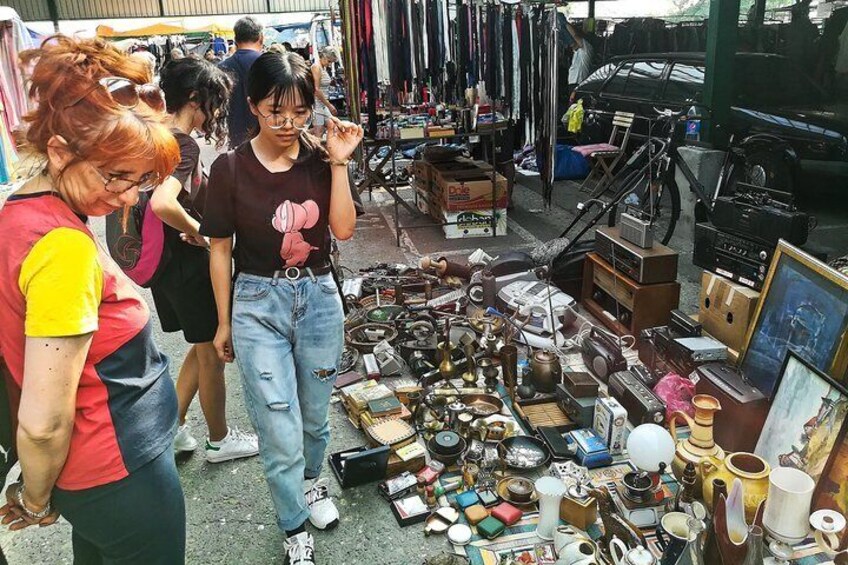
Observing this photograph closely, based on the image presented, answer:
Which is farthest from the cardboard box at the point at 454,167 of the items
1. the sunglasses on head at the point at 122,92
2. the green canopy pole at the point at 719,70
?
the sunglasses on head at the point at 122,92

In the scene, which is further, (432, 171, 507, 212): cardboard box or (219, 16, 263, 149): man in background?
(432, 171, 507, 212): cardboard box

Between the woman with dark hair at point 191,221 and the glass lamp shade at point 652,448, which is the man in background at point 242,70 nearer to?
the woman with dark hair at point 191,221

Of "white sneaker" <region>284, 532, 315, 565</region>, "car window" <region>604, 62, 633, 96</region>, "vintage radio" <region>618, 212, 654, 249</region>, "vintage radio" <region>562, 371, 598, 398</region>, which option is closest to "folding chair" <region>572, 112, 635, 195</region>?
"car window" <region>604, 62, 633, 96</region>

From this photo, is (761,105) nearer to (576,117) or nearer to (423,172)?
(576,117)

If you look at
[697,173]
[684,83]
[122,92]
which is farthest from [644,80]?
[122,92]

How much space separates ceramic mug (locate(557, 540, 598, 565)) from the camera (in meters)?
2.16

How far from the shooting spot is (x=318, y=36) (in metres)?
15.3

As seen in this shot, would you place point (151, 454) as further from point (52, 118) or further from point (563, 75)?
point (563, 75)

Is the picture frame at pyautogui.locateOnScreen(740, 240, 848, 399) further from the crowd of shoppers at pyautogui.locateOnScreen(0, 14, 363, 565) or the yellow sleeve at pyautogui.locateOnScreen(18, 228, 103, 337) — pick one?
the yellow sleeve at pyautogui.locateOnScreen(18, 228, 103, 337)

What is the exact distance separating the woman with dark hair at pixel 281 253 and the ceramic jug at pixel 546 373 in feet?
5.02

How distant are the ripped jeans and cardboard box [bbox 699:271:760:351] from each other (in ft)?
7.59

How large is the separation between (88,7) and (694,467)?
23.1m

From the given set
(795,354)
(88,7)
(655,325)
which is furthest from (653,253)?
(88,7)

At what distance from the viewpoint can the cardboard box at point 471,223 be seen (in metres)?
6.47
